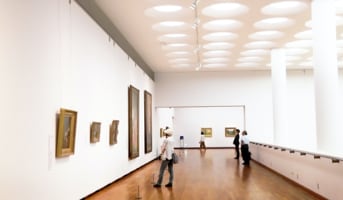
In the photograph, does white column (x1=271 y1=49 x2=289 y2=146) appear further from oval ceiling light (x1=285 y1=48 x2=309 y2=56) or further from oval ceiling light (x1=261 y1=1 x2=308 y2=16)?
oval ceiling light (x1=261 y1=1 x2=308 y2=16)

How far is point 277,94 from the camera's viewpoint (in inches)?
755

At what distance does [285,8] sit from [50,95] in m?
8.79

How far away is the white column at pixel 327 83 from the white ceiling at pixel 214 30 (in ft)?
6.65

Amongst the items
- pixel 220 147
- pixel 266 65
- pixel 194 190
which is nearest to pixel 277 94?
pixel 266 65

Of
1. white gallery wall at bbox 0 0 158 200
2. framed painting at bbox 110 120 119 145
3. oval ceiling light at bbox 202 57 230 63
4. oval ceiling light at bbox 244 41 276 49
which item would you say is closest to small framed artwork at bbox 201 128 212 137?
oval ceiling light at bbox 202 57 230 63

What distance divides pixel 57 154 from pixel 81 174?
75.4 inches

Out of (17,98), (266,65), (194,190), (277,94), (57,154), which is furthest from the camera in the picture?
(266,65)

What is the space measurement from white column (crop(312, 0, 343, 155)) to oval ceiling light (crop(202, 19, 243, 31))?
433 centimetres

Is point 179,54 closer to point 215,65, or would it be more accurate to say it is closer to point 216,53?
point 216,53

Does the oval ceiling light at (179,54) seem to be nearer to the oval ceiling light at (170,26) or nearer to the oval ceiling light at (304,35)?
the oval ceiling light at (170,26)

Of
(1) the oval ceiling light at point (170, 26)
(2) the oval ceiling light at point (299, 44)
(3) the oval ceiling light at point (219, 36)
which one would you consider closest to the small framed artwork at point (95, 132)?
(1) the oval ceiling light at point (170, 26)

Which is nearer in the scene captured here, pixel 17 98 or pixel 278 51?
pixel 17 98

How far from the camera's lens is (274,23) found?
1538 cm

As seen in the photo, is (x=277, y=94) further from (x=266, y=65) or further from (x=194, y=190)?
(x=194, y=190)
